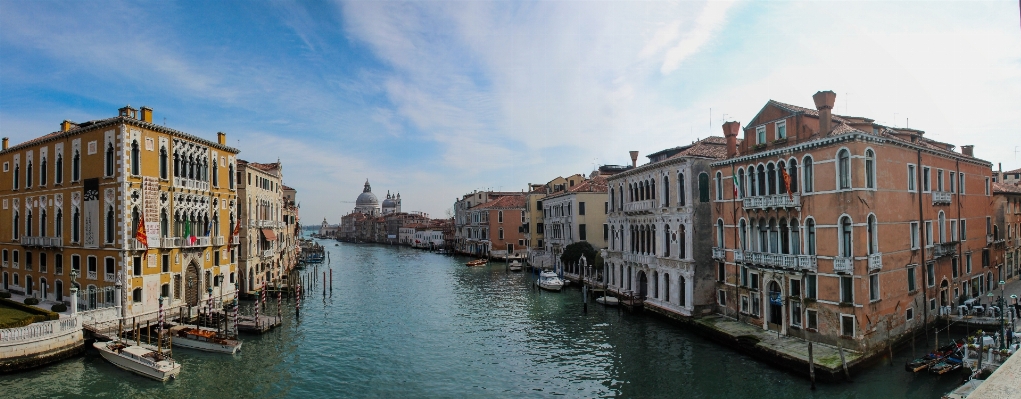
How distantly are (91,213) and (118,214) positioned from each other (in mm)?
2032

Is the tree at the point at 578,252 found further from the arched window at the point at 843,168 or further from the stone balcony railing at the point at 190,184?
the stone balcony railing at the point at 190,184

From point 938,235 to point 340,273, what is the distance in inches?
1771

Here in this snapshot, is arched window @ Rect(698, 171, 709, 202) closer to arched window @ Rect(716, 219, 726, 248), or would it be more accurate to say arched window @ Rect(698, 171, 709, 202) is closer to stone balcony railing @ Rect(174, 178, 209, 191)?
arched window @ Rect(716, 219, 726, 248)

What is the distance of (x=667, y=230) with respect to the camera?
25609 mm

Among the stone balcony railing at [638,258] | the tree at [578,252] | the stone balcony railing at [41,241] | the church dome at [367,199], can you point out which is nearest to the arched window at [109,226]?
the stone balcony railing at [41,241]

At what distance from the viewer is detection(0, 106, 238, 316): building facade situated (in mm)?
21594

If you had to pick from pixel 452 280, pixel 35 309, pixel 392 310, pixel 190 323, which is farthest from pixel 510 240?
pixel 35 309

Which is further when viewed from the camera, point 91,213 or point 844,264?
point 91,213

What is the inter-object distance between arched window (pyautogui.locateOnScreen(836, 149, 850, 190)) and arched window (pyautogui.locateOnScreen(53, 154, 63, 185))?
98.9ft

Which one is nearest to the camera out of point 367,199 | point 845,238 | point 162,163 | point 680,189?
point 845,238

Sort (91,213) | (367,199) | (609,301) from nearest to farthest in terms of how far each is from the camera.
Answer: (91,213)
(609,301)
(367,199)

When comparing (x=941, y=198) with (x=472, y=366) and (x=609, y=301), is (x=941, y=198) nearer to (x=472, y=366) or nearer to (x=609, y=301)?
(x=609, y=301)

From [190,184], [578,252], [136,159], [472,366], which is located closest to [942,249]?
[472,366]

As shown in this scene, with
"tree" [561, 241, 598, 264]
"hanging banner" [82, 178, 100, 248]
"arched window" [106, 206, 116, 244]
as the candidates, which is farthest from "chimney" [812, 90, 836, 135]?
"hanging banner" [82, 178, 100, 248]
